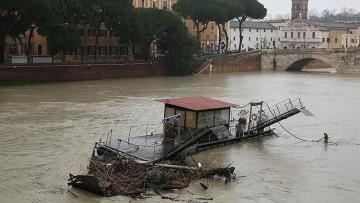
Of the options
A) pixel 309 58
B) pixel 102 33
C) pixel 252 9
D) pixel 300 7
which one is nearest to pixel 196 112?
pixel 102 33

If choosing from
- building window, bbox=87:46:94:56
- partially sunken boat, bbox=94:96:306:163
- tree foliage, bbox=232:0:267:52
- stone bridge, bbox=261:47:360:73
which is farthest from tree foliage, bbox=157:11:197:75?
partially sunken boat, bbox=94:96:306:163

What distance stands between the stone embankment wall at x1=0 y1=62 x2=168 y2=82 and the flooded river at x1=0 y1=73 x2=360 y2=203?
6.93ft

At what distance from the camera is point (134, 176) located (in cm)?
2273

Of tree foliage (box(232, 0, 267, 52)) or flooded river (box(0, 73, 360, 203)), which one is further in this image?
tree foliage (box(232, 0, 267, 52))

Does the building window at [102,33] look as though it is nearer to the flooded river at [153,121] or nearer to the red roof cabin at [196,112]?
the flooded river at [153,121]

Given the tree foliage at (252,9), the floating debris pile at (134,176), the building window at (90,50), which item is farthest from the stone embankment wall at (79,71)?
the floating debris pile at (134,176)

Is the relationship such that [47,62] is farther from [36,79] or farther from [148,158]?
[148,158]

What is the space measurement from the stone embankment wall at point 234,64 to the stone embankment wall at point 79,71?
8.94 metres

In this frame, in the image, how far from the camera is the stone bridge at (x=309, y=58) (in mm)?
87875

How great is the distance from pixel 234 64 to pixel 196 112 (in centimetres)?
6201

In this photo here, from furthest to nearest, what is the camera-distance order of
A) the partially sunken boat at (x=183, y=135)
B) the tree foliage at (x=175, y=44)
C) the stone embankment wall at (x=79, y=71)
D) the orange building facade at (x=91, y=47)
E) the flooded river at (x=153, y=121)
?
the tree foliage at (x=175, y=44), the orange building facade at (x=91, y=47), the stone embankment wall at (x=79, y=71), the partially sunken boat at (x=183, y=135), the flooded river at (x=153, y=121)

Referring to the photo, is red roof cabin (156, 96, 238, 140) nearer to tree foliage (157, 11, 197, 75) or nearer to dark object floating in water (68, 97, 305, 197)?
dark object floating in water (68, 97, 305, 197)

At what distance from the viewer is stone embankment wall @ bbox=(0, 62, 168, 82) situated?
58312 millimetres

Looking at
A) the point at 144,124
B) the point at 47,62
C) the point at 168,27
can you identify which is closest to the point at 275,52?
the point at 168,27
